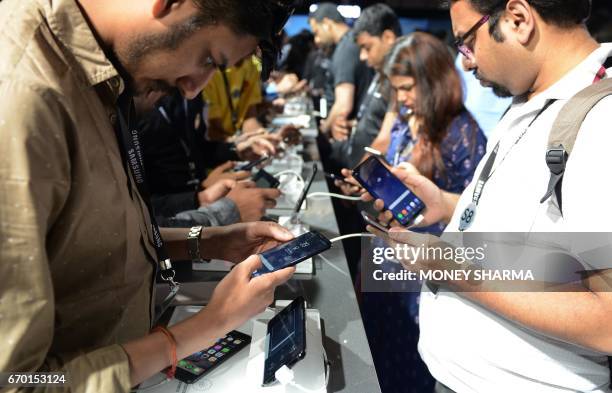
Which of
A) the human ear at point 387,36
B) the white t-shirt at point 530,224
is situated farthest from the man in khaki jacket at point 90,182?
the human ear at point 387,36

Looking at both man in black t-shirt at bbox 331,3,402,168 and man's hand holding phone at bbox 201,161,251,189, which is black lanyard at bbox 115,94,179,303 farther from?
man in black t-shirt at bbox 331,3,402,168

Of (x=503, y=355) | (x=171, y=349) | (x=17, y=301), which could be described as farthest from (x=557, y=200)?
(x=17, y=301)

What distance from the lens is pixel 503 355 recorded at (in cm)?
92

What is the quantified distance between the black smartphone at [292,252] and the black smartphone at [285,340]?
4.8 inches

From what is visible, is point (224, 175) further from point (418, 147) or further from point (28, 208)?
point (28, 208)

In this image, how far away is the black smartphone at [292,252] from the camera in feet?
2.79

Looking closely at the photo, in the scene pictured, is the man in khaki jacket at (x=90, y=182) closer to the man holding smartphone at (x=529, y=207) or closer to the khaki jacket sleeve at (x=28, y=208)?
the khaki jacket sleeve at (x=28, y=208)

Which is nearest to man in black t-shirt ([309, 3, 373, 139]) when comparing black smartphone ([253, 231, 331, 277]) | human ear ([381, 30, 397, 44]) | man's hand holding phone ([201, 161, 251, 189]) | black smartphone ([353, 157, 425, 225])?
human ear ([381, 30, 397, 44])

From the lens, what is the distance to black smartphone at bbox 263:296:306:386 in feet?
2.74

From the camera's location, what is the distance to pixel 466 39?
109cm


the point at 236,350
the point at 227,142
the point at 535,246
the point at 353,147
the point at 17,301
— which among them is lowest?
the point at 353,147

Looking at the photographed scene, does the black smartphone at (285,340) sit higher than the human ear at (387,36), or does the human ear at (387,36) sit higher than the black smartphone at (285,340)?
the human ear at (387,36)

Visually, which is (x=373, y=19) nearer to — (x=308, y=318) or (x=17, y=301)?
(x=308, y=318)

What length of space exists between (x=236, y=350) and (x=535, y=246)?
0.63m
